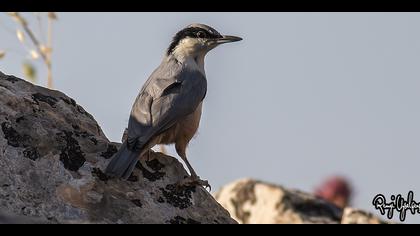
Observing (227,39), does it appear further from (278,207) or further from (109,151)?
(109,151)

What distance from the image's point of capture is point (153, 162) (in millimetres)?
5836

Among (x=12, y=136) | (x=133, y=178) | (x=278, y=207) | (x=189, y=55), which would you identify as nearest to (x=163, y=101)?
(x=189, y=55)

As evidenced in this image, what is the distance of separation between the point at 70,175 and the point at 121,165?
1.06 feet

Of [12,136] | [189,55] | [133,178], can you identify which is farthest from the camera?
[189,55]

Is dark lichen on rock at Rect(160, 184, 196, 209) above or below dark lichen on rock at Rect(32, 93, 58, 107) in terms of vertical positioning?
below

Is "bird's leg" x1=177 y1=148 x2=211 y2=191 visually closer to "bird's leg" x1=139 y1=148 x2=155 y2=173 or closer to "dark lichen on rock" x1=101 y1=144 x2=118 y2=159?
"bird's leg" x1=139 y1=148 x2=155 y2=173

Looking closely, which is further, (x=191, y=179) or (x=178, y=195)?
(x=191, y=179)

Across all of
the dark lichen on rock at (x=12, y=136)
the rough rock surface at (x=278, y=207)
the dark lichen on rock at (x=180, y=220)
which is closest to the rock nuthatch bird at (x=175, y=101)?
the dark lichen on rock at (x=180, y=220)

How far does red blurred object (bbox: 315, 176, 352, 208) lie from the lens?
10.3 metres

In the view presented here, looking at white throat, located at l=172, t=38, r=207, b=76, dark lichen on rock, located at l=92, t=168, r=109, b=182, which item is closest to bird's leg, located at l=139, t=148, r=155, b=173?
dark lichen on rock, located at l=92, t=168, r=109, b=182

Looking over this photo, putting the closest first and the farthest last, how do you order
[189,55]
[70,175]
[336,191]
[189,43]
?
1. [70,175]
2. [189,55]
3. [189,43]
4. [336,191]

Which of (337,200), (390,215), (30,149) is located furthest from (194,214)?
(337,200)

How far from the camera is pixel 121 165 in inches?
206

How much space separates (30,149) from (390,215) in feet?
9.86
